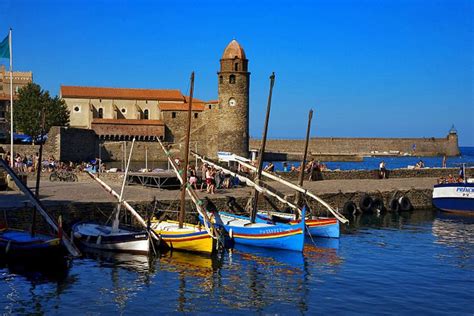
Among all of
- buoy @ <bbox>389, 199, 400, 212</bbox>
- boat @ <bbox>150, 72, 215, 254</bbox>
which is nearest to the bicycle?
boat @ <bbox>150, 72, 215, 254</bbox>

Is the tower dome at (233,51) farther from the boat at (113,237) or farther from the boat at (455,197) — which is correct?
the boat at (113,237)

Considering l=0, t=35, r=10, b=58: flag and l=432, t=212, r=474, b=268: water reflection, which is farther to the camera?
l=0, t=35, r=10, b=58: flag

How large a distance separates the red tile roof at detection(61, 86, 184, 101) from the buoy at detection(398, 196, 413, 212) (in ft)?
214

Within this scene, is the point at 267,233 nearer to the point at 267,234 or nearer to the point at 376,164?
the point at 267,234

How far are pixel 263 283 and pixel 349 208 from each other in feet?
46.3

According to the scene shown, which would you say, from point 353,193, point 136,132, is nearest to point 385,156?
point 136,132

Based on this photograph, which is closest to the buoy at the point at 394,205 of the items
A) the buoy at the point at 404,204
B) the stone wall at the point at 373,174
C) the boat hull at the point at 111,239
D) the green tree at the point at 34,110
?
the buoy at the point at 404,204

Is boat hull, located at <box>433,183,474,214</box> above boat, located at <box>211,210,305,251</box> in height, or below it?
above

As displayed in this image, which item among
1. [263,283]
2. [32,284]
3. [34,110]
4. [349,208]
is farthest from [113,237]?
[34,110]

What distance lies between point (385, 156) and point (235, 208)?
104m

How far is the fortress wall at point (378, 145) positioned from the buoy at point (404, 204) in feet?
292

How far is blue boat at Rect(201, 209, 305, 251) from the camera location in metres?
21.1

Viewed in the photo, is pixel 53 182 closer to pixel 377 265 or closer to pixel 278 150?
pixel 377 265

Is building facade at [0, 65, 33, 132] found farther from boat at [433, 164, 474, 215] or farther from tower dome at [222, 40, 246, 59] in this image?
boat at [433, 164, 474, 215]
